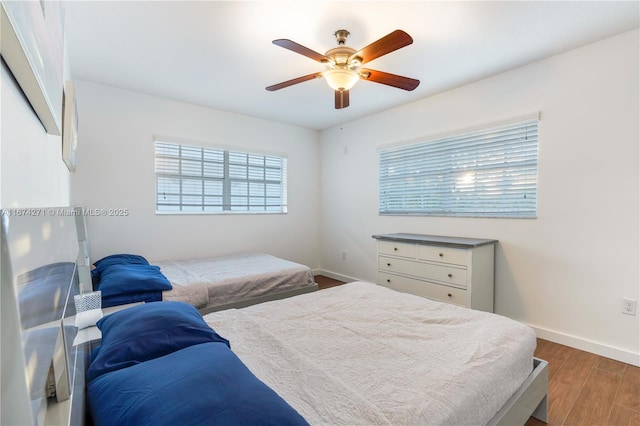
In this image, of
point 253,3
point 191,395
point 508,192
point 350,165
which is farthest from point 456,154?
point 191,395

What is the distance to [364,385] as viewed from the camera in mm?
1068

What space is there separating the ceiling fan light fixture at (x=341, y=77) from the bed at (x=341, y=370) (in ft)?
5.20

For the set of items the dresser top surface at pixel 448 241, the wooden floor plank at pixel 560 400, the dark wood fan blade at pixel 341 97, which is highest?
the dark wood fan blade at pixel 341 97

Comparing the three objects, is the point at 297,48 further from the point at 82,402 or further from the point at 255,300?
the point at 255,300

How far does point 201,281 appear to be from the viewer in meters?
2.62

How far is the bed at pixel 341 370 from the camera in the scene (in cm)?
78

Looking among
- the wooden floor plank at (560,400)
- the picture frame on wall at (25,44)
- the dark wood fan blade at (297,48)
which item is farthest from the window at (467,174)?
the picture frame on wall at (25,44)

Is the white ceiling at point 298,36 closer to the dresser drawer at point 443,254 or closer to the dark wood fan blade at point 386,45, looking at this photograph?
the dark wood fan blade at point 386,45

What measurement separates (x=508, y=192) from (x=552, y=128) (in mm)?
662

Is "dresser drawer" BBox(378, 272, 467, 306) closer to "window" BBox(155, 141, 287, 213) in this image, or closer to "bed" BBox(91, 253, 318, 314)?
"bed" BBox(91, 253, 318, 314)

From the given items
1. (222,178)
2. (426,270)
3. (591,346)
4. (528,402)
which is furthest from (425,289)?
(222,178)

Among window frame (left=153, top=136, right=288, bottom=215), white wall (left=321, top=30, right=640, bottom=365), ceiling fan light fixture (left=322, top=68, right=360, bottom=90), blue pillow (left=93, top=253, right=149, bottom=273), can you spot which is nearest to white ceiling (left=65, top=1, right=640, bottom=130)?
white wall (left=321, top=30, right=640, bottom=365)

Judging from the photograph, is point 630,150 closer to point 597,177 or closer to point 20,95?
point 597,177

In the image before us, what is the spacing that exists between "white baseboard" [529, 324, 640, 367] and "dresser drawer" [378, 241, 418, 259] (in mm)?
1282
